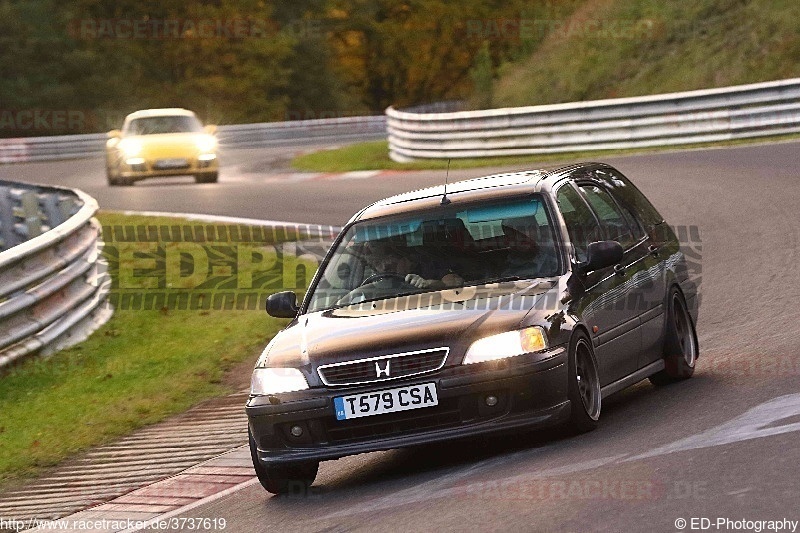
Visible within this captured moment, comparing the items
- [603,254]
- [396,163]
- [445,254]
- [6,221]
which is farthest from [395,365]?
[396,163]

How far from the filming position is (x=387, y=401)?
763cm

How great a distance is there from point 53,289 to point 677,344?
18.8 feet

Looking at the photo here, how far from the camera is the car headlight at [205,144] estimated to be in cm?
3084

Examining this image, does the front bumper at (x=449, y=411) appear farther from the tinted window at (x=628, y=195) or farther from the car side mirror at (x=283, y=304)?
the tinted window at (x=628, y=195)

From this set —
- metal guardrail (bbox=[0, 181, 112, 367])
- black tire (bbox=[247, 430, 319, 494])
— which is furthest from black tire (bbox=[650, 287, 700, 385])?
metal guardrail (bbox=[0, 181, 112, 367])

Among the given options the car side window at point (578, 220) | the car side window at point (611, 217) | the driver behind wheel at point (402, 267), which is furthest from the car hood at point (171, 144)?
the driver behind wheel at point (402, 267)

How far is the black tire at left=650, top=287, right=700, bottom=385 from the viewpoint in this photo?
9.49m

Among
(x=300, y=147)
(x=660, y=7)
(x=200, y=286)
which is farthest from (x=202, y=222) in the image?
(x=300, y=147)

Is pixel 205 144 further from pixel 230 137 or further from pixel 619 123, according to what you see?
pixel 230 137

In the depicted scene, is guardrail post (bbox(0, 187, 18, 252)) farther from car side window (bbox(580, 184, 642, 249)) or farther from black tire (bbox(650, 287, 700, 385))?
black tire (bbox(650, 287, 700, 385))

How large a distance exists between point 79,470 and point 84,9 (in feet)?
207

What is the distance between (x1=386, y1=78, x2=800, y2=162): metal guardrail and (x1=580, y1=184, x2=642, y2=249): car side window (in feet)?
53.3

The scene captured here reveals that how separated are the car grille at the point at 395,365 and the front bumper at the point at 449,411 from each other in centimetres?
4

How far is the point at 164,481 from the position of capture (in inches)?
356
